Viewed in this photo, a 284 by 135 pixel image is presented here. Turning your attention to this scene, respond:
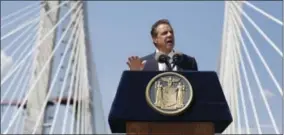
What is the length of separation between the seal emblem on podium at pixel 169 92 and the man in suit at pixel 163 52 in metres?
0.11

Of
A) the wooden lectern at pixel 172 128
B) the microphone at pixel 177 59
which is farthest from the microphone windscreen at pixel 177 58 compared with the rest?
the wooden lectern at pixel 172 128

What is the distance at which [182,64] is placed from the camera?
1.79 meters

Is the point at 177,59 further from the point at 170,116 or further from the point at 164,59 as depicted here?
the point at 170,116

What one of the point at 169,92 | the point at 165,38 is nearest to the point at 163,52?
the point at 165,38

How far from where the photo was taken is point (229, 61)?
7.46 metres

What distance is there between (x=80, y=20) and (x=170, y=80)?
7.80m

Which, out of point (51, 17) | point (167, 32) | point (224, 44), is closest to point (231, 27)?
point (224, 44)

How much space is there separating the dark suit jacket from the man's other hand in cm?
2

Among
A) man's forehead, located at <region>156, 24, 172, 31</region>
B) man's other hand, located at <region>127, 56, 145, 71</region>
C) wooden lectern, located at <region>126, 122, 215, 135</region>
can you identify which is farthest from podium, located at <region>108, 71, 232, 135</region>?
man's forehead, located at <region>156, 24, 172, 31</region>

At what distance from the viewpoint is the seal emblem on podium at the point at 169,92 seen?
5.34ft

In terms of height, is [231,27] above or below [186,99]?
above

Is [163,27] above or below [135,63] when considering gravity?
above

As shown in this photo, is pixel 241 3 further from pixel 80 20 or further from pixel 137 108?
pixel 137 108

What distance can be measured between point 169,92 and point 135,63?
0.19 meters
